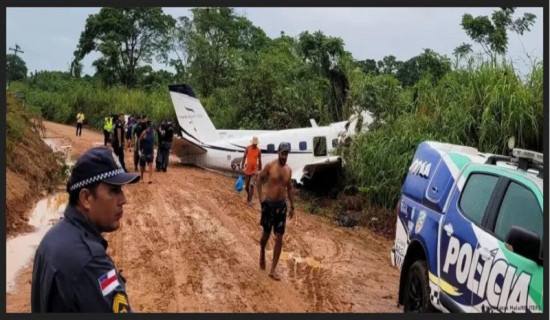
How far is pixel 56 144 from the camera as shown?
1065 inches

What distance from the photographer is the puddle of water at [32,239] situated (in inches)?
335

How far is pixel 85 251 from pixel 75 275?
101 millimetres

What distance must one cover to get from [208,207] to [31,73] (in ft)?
178

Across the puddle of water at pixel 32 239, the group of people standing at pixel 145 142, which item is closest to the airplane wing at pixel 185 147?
the group of people standing at pixel 145 142

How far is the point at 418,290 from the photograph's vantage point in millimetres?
5645

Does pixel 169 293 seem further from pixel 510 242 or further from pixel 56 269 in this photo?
pixel 56 269

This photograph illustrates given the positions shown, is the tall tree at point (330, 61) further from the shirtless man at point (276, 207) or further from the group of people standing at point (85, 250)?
the group of people standing at point (85, 250)

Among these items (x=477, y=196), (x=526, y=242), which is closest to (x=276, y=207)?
(x=477, y=196)

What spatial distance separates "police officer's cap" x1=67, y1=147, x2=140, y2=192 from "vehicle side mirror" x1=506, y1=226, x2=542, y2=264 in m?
2.44

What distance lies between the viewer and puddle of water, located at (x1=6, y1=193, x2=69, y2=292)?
8520 mm

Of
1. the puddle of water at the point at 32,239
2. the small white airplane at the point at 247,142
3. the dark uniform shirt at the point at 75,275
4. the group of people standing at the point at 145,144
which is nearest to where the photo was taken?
the dark uniform shirt at the point at 75,275

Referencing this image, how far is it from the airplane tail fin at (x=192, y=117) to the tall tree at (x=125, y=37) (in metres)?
30.1

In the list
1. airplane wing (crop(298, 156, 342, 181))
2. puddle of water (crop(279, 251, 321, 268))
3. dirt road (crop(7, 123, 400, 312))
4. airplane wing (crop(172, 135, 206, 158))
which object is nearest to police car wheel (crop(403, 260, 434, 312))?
dirt road (crop(7, 123, 400, 312))

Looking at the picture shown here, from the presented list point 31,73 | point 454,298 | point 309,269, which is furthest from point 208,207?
point 31,73
